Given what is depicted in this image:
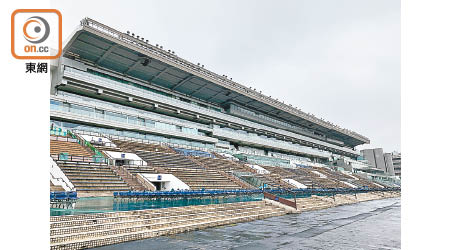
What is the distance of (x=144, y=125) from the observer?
41.7 m

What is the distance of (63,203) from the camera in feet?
46.0

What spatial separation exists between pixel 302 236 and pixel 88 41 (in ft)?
110

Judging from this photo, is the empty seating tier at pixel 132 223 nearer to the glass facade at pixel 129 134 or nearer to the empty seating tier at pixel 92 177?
the empty seating tier at pixel 92 177

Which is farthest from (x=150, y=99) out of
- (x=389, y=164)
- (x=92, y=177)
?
(x=389, y=164)

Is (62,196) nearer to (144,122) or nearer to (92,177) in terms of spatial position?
(92,177)

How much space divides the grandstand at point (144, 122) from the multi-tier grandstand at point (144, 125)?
12 centimetres

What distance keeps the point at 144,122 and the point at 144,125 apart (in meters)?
0.50

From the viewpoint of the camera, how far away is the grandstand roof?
35819 millimetres

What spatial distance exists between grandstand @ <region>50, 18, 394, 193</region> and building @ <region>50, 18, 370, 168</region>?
12cm

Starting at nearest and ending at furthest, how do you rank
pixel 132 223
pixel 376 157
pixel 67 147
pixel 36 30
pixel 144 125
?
pixel 36 30
pixel 132 223
pixel 67 147
pixel 144 125
pixel 376 157

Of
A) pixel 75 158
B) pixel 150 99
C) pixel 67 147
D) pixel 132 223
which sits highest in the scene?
pixel 150 99

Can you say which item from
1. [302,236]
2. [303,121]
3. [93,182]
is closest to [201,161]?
[93,182]

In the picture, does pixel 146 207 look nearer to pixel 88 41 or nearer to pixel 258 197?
pixel 258 197

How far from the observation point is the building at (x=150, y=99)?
115 feet
